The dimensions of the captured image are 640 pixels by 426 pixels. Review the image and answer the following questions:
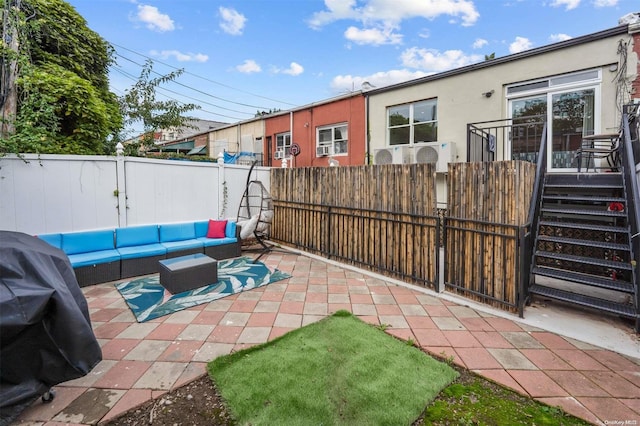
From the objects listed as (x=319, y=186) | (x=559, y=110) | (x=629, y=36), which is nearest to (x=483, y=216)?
(x=319, y=186)

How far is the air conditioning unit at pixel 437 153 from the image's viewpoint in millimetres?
7344

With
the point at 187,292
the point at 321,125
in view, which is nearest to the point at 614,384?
the point at 187,292

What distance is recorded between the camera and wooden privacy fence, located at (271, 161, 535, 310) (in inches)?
145

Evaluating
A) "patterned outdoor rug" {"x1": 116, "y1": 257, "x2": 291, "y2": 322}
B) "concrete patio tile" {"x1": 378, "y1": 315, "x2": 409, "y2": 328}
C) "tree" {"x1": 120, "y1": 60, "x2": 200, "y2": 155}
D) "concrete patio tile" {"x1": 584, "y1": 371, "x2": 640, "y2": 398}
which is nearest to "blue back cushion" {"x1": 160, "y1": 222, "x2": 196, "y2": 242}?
"patterned outdoor rug" {"x1": 116, "y1": 257, "x2": 291, "y2": 322}

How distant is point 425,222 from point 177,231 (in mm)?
4882

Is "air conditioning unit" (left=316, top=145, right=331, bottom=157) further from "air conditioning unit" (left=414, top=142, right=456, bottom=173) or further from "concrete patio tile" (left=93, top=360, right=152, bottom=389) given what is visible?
"concrete patio tile" (left=93, top=360, right=152, bottom=389)

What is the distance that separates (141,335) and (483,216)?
446 centimetres

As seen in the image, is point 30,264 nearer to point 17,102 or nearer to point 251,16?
point 17,102

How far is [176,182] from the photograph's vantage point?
640 centimetres

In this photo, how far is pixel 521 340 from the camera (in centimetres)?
308

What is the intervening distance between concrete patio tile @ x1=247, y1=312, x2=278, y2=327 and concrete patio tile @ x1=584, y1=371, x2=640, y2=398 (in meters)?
3.10

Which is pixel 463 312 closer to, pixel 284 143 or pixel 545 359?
pixel 545 359

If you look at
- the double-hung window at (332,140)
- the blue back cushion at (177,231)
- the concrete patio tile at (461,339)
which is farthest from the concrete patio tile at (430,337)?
the double-hung window at (332,140)

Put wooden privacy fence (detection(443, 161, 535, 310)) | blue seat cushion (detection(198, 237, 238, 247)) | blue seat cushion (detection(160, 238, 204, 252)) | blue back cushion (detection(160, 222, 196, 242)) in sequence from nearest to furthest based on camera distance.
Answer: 1. wooden privacy fence (detection(443, 161, 535, 310))
2. blue seat cushion (detection(160, 238, 204, 252))
3. blue back cushion (detection(160, 222, 196, 242))
4. blue seat cushion (detection(198, 237, 238, 247))
